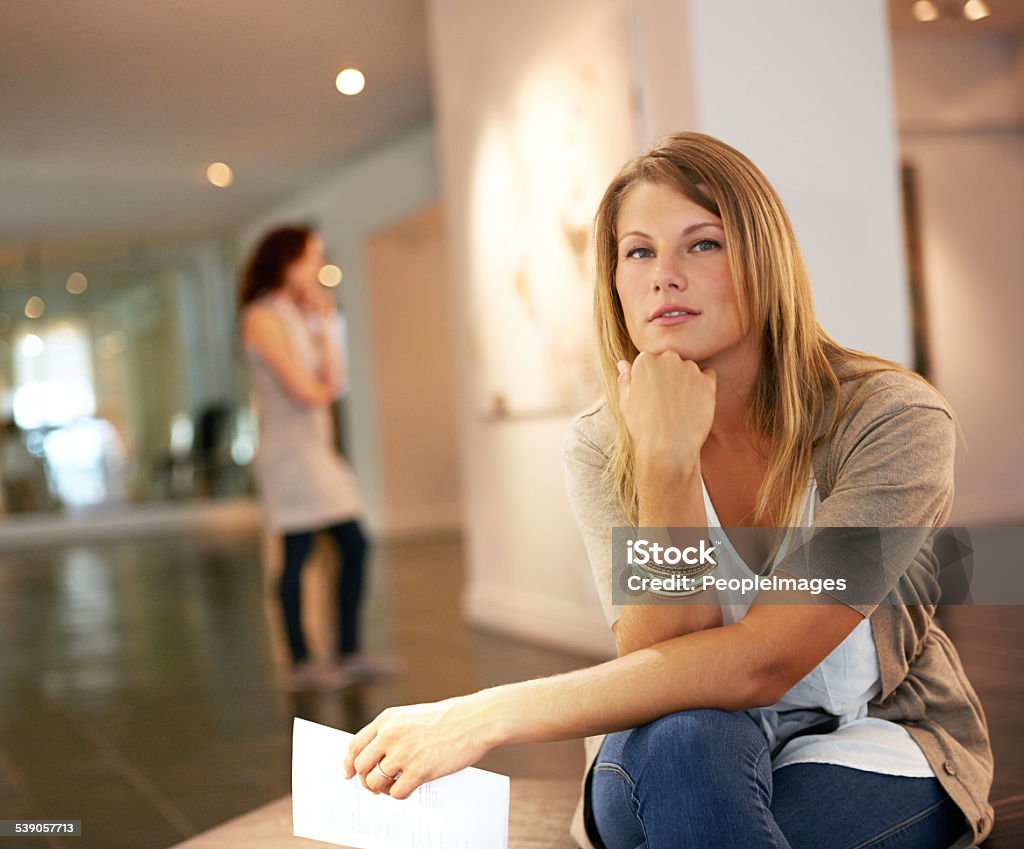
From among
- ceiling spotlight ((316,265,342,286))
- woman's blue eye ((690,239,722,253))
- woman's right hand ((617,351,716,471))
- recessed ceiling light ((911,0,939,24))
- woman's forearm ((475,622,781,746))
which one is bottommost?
woman's forearm ((475,622,781,746))

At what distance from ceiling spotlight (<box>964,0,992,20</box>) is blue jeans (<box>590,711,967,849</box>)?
117 centimetres

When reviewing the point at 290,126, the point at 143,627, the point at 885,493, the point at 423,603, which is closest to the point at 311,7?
the point at 290,126

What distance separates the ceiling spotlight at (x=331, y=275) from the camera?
8.06 m

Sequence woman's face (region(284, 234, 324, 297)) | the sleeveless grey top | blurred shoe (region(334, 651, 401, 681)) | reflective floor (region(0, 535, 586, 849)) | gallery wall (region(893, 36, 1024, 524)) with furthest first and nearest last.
Answer: 1. the sleeveless grey top
2. woman's face (region(284, 234, 324, 297))
3. blurred shoe (region(334, 651, 401, 681))
4. reflective floor (region(0, 535, 586, 849))
5. gallery wall (region(893, 36, 1024, 524))

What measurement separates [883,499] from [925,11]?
1.15m

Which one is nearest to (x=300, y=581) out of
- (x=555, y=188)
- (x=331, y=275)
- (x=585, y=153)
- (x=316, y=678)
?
(x=316, y=678)

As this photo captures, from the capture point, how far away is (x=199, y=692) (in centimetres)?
329

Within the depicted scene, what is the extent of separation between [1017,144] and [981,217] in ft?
0.41

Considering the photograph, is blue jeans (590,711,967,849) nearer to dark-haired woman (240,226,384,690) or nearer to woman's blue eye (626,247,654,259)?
woman's blue eye (626,247,654,259)

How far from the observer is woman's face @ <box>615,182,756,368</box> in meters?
1.24

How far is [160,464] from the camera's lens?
10.3 metres

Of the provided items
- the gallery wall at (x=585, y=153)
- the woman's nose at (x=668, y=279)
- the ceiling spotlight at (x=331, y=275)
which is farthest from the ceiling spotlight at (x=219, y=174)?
the ceiling spotlight at (x=331, y=275)
